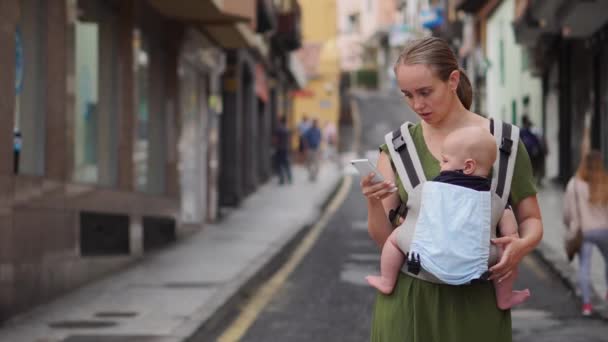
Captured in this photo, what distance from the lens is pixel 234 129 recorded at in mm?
25516

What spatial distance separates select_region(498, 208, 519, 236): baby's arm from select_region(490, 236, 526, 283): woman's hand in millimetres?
30

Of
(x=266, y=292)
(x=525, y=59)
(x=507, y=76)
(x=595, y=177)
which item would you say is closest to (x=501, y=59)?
(x=507, y=76)

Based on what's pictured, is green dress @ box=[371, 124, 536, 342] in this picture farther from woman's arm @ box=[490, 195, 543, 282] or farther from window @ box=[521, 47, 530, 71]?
window @ box=[521, 47, 530, 71]

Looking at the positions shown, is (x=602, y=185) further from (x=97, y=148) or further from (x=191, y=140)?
(x=191, y=140)

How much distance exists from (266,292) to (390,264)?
8.57m

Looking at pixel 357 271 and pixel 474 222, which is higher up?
pixel 474 222

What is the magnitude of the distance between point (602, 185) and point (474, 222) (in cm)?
694

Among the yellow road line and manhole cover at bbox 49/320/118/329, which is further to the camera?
the yellow road line

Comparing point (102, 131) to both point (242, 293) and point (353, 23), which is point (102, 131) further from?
point (353, 23)

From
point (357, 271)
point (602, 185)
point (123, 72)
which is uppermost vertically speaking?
point (123, 72)

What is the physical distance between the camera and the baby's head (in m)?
3.55

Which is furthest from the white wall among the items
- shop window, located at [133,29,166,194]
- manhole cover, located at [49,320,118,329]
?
manhole cover, located at [49,320,118,329]

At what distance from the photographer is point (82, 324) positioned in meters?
9.55

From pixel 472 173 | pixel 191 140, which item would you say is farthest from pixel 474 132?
pixel 191 140
